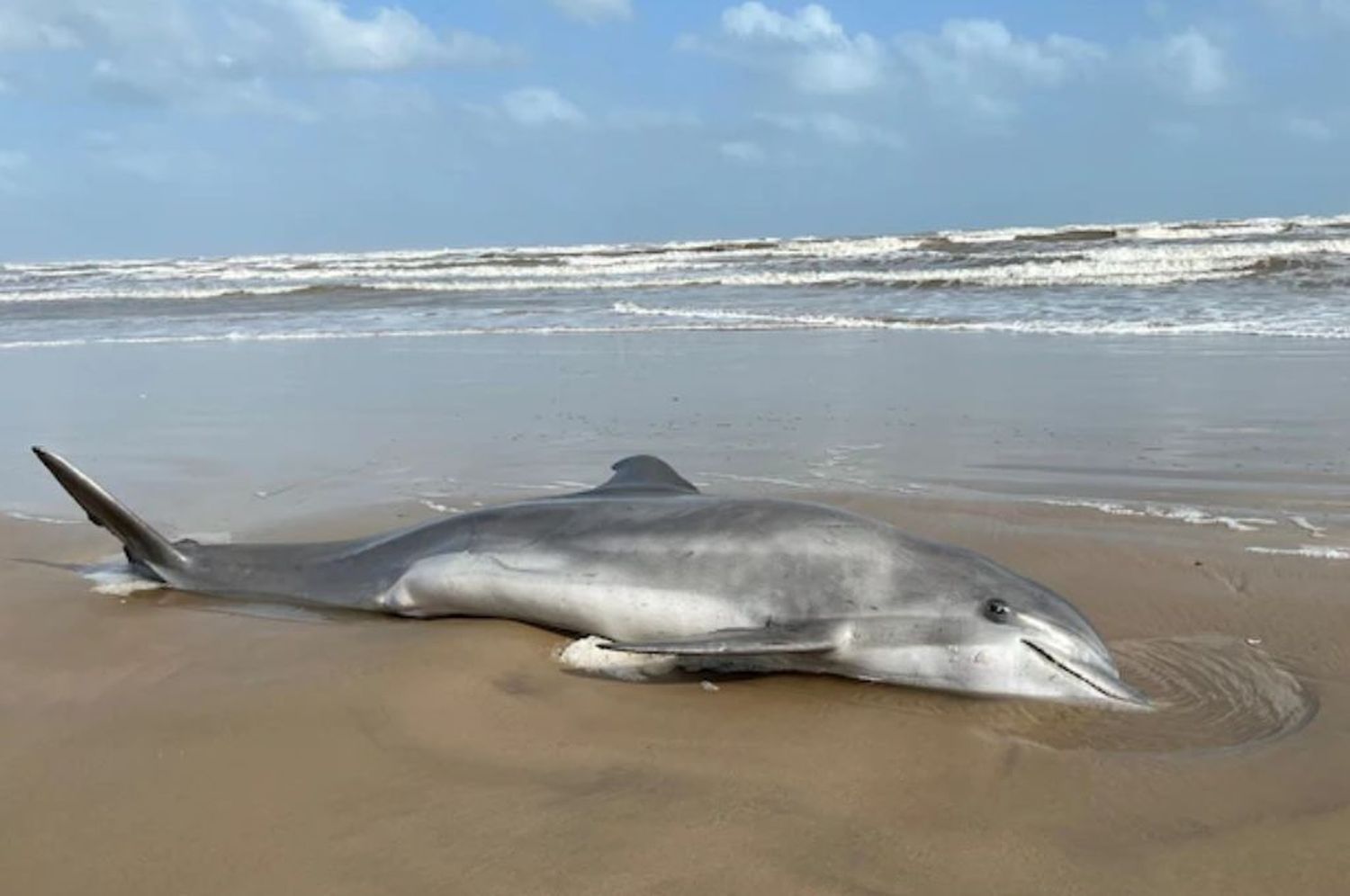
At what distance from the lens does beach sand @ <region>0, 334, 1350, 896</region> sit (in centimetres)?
259

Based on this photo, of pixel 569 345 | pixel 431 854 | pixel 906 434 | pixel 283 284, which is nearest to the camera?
pixel 431 854

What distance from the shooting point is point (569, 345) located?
15133mm

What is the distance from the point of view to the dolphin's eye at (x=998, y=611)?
3570 millimetres

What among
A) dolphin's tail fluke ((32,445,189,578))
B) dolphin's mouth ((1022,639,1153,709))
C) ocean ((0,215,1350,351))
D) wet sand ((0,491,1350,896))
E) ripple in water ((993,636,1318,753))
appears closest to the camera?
wet sand ((0,491,1350,896))

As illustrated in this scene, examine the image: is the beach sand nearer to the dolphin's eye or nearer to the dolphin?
the dolphin

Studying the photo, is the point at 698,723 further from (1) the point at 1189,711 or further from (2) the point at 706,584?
(1) the point at 1189,711

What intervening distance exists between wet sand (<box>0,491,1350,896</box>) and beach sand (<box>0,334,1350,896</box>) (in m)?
0.01

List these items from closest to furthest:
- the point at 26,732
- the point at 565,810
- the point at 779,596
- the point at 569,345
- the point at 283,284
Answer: the point at 565,810, the point at 26,732, the point at 779,596, the point at 569,345, the point at 283,284

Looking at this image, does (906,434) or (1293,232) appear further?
(1293,232)

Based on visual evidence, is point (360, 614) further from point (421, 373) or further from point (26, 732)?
point (421, 373)

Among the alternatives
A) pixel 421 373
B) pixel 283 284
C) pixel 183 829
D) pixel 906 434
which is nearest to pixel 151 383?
pixel 421 373

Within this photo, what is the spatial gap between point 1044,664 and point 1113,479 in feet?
10.8

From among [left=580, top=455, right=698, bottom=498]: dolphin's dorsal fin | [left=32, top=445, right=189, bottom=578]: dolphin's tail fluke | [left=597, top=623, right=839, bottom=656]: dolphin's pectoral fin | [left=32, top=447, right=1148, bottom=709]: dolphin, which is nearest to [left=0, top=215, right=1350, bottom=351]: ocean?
[left=580, top=455, right=698, bottom=498]: dolphin's dorsal fin

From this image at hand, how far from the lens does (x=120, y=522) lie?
4688mm
